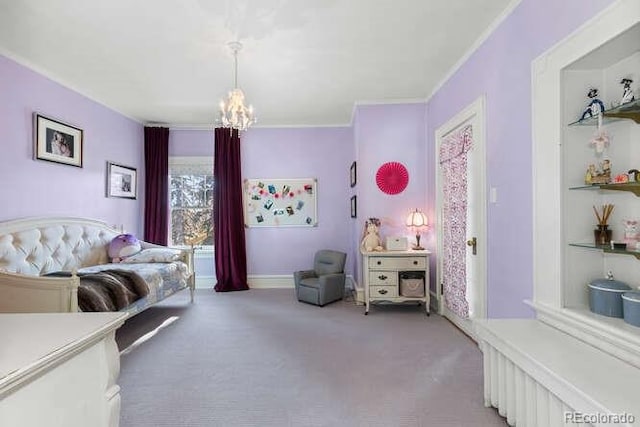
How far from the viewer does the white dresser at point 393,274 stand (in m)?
3.74

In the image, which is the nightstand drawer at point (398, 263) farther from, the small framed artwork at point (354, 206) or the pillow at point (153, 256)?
the pillow at point (153, 256)

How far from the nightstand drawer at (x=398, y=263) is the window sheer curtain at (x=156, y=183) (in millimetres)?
3306

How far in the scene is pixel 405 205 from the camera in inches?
165

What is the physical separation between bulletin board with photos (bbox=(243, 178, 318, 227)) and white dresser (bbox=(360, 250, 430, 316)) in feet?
5.51

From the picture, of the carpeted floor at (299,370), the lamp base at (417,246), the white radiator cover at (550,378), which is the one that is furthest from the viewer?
the lamp base at (417,246)

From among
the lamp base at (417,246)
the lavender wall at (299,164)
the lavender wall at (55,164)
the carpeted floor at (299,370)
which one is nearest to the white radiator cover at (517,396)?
the carpeted floor at (299,370)

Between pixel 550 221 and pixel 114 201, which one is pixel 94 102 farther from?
pixel 550 221

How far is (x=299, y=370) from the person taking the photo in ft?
8.00

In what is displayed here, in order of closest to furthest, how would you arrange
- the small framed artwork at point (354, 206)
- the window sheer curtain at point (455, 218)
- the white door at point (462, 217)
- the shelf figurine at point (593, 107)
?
the shelf figurine at point (593, 107), the white door at point (462, 217), the window sheer curtain at point (455, 218), the small framed artwork at point (354, 206)

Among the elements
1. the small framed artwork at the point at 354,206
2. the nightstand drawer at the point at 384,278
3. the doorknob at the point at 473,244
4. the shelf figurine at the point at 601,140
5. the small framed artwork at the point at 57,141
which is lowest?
the nightstand drawer at the point at 384,278

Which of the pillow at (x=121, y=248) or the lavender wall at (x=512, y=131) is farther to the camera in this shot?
the pillow at (x=121, y=248)

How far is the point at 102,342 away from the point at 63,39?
289 centimetres

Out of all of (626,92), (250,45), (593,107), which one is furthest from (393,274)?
(250,45)

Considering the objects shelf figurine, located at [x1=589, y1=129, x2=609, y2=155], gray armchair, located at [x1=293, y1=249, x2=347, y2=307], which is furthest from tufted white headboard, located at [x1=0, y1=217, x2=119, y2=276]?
shelf figurine, located at [x1=589, y1=129, x2=609, y2=155]
